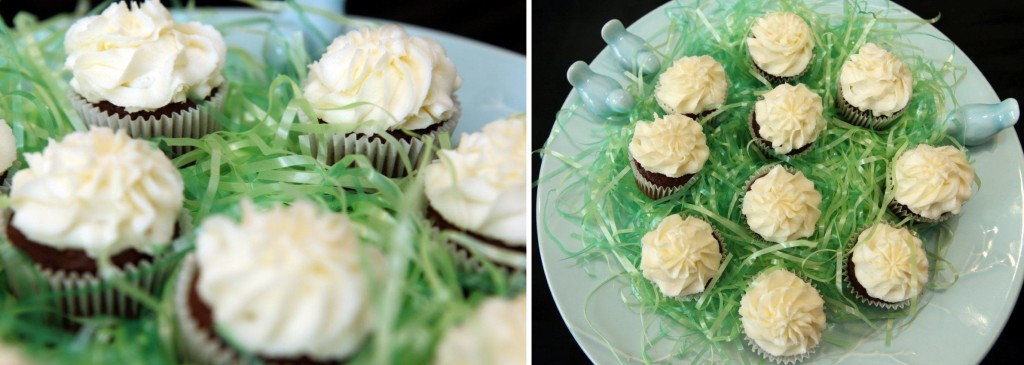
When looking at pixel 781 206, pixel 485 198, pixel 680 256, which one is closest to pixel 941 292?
pixel 781 206

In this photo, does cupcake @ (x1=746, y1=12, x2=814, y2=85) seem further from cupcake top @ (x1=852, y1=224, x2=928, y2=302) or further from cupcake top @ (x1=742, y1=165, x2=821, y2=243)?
cupcake top @ (x1=852, y1=224, x2=928, y2=302)

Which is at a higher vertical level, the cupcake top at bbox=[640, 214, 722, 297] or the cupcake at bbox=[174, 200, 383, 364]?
the cupcake at bbox=[174, 200, 383, 364]

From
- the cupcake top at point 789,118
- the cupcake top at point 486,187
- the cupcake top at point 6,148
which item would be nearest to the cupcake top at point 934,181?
the cupcake top at point 789,118

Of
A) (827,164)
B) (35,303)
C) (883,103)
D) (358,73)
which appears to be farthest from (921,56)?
(35,303)

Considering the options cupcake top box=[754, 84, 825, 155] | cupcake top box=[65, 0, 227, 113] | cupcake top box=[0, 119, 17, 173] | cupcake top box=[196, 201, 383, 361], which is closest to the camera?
cupcake top box=[196, 201, 383, 361]

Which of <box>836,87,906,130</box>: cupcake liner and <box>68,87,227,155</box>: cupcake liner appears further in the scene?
<box>836,87,906,130</box>: cupcake liner

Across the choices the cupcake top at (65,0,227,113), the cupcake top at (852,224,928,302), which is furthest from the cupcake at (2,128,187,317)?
the cupcake top at (852,224,928,302)

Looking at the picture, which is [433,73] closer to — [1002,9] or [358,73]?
[358,73]
